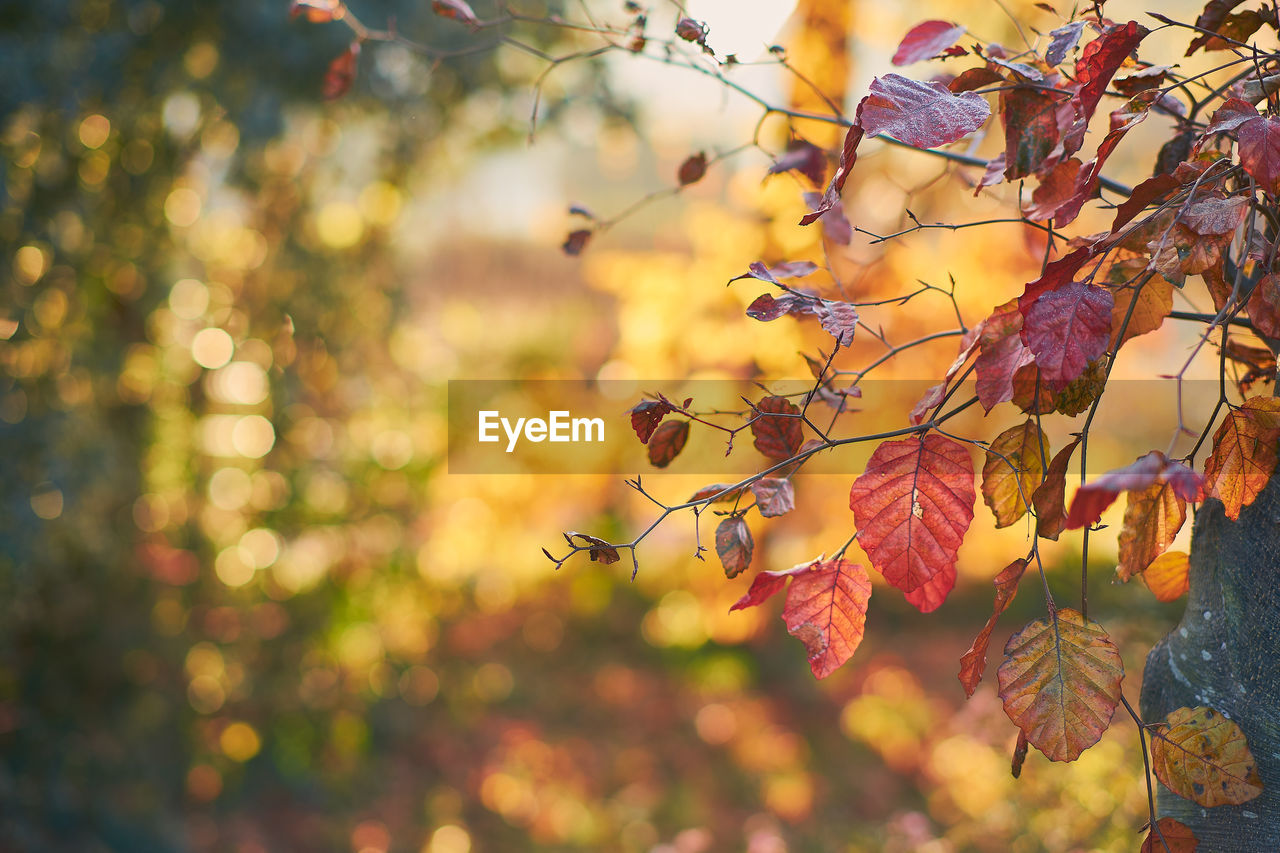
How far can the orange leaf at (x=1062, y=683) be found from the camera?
602 mm

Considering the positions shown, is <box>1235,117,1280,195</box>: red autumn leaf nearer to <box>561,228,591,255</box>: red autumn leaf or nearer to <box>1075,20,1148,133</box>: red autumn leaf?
<box>1075,20,1148,133</box>: red autumn leaf

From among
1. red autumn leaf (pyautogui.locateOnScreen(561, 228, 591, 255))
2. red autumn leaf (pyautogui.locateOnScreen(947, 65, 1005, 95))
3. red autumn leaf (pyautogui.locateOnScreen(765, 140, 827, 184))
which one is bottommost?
red autumn leaf (pyautogui.locateOnScreen(561, 228, 591, 255))

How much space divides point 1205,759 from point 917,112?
53 centimetres

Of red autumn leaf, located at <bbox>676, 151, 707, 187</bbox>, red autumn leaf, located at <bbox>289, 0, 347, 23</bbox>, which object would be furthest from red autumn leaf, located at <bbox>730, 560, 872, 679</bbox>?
red autumn leaf, located at <bbox>289, 0, 347, 23</bbox>

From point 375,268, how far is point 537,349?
6.71 feet

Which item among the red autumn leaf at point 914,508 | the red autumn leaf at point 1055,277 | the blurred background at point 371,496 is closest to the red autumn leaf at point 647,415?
the red autumn leaf at point 914,508

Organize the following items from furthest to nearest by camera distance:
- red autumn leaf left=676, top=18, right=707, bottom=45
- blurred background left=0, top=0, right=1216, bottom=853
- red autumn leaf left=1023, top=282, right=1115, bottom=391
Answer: blurred background left=0, top=0, right=1216, bottom=853 → red autumn leaf left=676, top=18, right=707, bottom=45 → red autumn leaf left=1023, top=282, right=1115, bottom=391

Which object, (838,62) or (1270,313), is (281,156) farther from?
(1270,313)

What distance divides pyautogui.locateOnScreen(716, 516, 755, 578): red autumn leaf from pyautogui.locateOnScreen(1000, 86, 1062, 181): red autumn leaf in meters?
0.37

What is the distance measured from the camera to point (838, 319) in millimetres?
661

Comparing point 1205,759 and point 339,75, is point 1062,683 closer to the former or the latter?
point 1205,759

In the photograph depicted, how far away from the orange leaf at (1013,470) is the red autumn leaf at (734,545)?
0.20 meters

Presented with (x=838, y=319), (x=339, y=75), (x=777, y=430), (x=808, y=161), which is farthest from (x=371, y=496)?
(x=838, y=319)

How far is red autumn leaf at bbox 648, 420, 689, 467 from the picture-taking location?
783 millimetres
